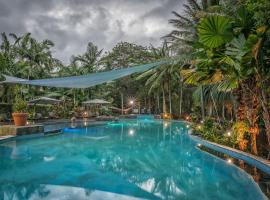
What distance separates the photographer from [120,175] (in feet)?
17.3

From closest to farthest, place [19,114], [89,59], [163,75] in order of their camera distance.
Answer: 1. [19,114]
2. [163,75]
3. [89,59]

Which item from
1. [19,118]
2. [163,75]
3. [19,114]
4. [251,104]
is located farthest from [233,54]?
[163,75]

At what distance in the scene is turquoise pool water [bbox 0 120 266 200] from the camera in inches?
160

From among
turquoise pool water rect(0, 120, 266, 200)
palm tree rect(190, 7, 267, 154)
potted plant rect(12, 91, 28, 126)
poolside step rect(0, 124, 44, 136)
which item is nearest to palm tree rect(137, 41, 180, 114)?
potted plant rect(12, 91, 28, 126)

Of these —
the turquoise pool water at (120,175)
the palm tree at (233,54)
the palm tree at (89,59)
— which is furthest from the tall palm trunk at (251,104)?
the palm tree at (89,59)

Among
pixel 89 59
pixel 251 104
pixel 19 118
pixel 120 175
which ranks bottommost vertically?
pixel 120 175

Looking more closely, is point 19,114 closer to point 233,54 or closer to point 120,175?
point 120,175

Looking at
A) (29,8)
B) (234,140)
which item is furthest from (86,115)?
(234,140)

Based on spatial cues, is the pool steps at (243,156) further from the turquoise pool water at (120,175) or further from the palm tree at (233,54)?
the palm tree at (233,54)

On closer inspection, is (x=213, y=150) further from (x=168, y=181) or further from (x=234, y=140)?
(x=168, y=181)

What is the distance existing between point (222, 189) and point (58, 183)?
3.06m

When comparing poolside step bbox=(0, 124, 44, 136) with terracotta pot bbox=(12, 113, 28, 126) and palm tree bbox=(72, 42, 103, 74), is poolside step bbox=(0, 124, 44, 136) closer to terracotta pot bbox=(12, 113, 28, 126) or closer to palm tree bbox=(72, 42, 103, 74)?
terracotta pot bbox=(12, 113, 28, 126)

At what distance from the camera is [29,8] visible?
1134cm

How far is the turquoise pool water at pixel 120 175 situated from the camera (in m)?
4.07
